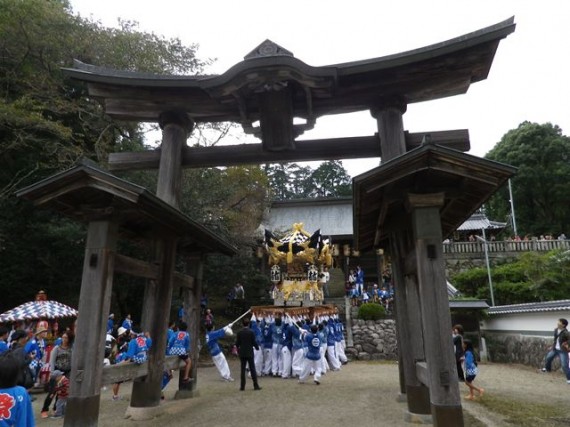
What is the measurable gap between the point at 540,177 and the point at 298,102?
35281 mm

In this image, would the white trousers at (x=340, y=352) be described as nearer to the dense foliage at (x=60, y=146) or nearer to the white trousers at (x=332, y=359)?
the white trousers at (x=332, y=359)

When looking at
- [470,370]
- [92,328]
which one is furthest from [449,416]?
[92,328]

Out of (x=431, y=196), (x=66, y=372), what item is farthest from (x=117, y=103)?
(x=431, y=196)

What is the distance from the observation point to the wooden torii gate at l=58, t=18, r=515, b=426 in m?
6.34

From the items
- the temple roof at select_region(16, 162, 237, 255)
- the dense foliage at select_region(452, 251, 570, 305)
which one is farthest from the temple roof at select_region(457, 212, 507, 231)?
the temple roof at select_region(16, 162, 237, 255)

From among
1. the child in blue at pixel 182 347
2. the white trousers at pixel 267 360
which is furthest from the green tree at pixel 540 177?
the child in blue at pixel 182 347

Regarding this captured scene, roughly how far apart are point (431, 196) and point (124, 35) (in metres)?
18.6

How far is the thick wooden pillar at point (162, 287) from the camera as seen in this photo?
22.9 ft

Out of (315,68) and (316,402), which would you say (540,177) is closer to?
(316,402)

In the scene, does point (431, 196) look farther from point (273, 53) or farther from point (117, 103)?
point (117, 103)

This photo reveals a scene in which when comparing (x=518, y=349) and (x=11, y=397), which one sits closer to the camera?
(x=11, y=397)

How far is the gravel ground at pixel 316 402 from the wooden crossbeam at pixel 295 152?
453 cm

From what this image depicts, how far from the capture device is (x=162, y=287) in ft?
23.7

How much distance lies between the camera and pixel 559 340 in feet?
34.9
